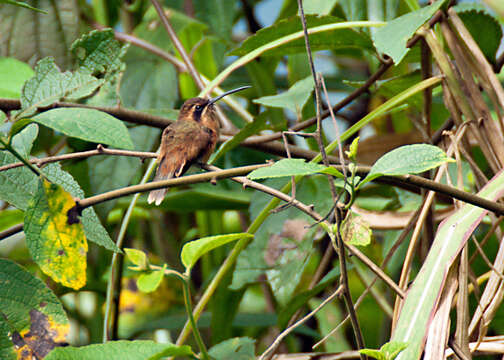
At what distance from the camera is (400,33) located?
0.78 m

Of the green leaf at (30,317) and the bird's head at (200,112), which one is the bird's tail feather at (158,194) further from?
the green leaf at (30,317)

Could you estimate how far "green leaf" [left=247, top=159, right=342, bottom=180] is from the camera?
47 centimetres

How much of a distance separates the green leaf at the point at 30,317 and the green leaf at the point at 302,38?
1.74 feet

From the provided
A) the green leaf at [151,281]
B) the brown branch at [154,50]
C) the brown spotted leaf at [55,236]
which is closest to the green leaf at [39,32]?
the brown branch at [154,50]

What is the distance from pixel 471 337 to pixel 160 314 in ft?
3.57

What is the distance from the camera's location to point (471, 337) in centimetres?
73

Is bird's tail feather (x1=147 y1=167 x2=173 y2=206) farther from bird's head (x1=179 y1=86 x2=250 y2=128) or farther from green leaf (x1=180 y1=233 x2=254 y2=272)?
green leaf (x1=180 y1=233 x2=254 y2=272)

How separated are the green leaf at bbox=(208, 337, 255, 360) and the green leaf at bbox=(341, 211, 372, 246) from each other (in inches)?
10.0

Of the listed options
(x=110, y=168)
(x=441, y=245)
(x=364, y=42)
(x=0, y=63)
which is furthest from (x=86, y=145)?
(x=441, y=245)

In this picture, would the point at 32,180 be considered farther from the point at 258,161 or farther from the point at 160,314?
the point at 160,314

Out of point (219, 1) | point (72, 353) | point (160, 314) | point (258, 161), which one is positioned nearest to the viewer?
point (72, 353)

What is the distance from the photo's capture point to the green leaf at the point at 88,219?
607 mm

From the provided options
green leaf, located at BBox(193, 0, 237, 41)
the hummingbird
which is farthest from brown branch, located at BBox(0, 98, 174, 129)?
green leaf, located at BBox(193, 0, 237, 41)

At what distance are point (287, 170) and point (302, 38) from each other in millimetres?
A: 546
